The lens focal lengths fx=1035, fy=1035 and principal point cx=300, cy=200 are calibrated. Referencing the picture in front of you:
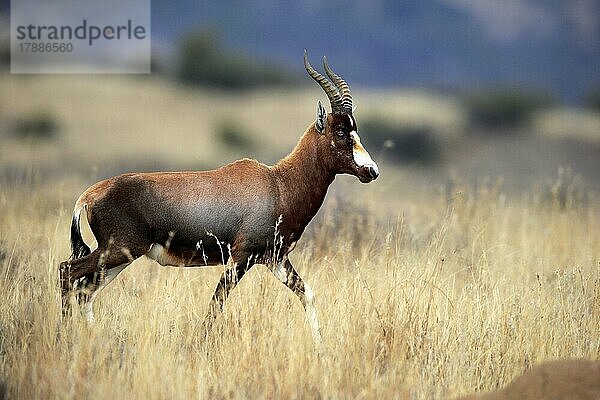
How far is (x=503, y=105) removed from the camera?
86.4 ft

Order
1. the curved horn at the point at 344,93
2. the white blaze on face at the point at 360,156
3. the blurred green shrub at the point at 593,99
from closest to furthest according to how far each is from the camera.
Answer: the white blaze on face at the point at 360,156 < the curved horn at the point at 344,93 < the blurred green shrub at the point at 593,99

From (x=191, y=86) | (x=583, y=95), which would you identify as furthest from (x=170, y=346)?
(x=583, y=95)

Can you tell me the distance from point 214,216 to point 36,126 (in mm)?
21196

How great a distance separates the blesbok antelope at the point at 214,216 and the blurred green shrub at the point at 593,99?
2327cm

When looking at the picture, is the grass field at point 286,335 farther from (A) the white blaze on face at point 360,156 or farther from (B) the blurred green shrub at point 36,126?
(B) the blurred green shrub at point 36,126

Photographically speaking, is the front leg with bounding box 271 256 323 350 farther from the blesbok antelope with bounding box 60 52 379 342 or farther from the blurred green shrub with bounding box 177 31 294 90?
Answer: the blurred green shrub with bounding box 177 31 294 90

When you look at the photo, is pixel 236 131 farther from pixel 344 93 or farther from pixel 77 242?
pixel 77 242

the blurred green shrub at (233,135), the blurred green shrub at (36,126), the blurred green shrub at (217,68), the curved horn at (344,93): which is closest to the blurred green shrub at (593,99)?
the blurred green shrub at (217,68)

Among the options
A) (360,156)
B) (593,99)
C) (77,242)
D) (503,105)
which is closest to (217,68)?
(503,105)

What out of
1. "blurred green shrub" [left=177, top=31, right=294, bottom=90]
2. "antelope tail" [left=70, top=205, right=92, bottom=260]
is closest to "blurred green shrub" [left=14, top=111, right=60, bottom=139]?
"blurred green shrub" [left=177, top=31, right=294, bottom=90]

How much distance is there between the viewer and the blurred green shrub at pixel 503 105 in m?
25.3

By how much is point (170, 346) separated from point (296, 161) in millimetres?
1850

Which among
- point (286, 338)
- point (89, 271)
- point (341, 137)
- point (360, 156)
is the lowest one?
point (286, 338)

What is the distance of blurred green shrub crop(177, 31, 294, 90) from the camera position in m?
29.9
